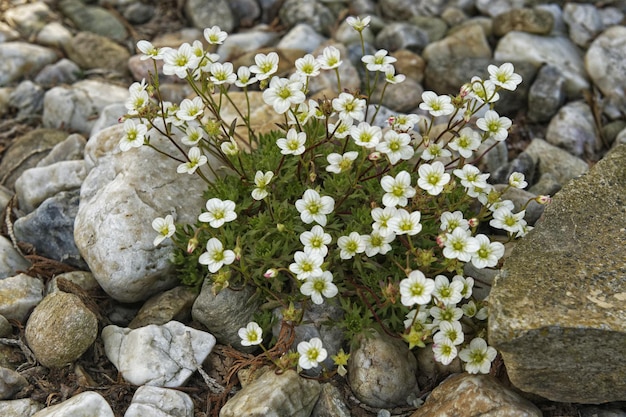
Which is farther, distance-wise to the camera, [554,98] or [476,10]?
[476,10]

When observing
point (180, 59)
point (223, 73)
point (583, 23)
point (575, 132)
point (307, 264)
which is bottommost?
point (575, 132)

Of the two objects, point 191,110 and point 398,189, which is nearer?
point 398,189

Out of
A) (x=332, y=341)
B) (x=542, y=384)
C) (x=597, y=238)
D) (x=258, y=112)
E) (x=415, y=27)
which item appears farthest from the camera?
(x=415, y=27)

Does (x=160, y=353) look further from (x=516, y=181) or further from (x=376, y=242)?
(x=516, y=181)

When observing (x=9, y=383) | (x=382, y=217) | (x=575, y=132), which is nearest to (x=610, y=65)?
(x=575, y=132)

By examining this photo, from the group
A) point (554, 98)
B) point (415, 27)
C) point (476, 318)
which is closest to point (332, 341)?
point (476, 318)

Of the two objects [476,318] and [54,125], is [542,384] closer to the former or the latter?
[476,318]

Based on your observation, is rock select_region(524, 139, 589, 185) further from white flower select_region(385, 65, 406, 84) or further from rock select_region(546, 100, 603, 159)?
white flower select_region(385, 65, 406, 84)
